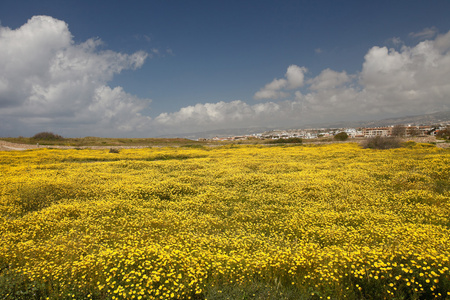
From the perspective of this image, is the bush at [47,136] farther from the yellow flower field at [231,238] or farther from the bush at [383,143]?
the bush at [383,143]

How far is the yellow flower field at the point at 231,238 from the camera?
534 cm

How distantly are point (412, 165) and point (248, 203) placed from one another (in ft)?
55.7

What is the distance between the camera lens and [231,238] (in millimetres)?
7699

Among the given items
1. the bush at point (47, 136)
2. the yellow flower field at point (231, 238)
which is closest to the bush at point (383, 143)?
the yellow flower field at point (231, 238)

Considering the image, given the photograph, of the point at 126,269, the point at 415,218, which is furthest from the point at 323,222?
the point at 126,269

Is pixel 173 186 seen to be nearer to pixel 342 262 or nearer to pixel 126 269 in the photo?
pixel 126 269

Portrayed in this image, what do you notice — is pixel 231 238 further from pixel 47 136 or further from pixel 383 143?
pixel 47 136

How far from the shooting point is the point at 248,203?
12273mm

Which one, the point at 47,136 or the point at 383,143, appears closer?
the point at 383,143

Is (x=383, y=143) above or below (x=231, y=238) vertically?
above

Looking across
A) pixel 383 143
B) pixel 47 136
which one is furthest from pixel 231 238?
pixel 47 136

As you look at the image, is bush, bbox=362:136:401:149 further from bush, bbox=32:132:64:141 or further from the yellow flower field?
bush, bbox=32:132:64:141

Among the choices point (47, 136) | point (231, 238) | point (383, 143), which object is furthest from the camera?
point (47, 136)

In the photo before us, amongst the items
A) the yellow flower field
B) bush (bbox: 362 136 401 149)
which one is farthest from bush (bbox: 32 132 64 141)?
bush (bbox: 362 136 401 149)
